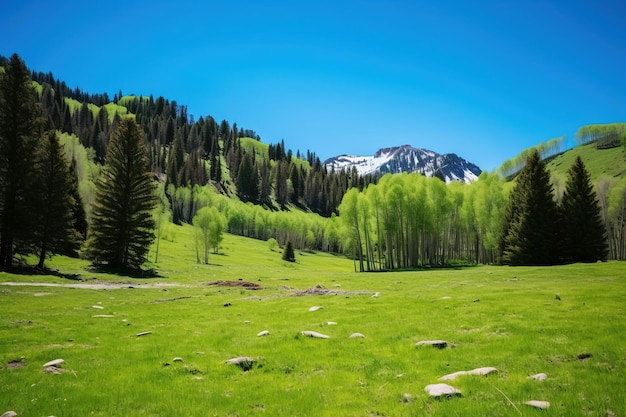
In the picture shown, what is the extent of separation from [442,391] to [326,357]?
14.1 ft

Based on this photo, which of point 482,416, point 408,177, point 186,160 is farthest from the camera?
point 186,160

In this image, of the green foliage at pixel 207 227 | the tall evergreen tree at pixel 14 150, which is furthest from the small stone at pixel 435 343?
the green foliage at pixel 207 227

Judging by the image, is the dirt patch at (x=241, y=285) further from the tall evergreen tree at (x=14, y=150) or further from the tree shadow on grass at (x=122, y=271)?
the tall evergreen tree at (x=14, y=150)

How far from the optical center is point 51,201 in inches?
1623

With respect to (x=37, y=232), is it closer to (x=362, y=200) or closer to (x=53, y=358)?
(x=53, y=358)

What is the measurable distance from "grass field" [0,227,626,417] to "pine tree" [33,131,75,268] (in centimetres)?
2253

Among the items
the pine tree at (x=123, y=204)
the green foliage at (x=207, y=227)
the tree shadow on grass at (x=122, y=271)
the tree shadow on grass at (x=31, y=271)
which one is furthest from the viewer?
the green foliage at (x=207, y=227)

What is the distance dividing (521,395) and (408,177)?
70.1m

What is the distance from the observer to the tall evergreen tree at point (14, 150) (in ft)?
119

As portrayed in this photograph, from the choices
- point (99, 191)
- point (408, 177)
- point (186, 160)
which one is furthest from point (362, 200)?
point (186, 160)

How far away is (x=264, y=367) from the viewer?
1064 centimetres

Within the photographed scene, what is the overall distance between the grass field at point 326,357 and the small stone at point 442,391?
0.18 metres

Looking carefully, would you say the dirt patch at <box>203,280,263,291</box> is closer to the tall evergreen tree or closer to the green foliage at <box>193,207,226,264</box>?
the tall evergreen tree

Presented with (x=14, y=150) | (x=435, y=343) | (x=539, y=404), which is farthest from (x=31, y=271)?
(x=539, y=404)
